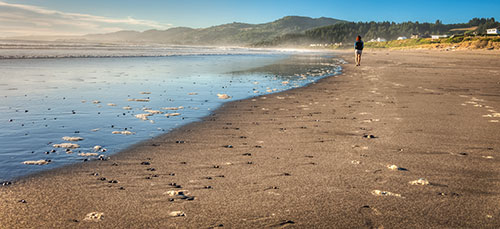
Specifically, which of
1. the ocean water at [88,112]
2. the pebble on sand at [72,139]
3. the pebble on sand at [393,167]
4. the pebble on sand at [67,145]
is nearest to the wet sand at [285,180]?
the pebble on sand at [393,167]

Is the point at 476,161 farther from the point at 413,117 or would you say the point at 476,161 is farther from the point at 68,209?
the point at 68,209

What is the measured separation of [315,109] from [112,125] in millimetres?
6194

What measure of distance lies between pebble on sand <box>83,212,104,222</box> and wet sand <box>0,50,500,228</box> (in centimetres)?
1

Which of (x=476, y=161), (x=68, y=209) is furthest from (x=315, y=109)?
(x=68, y=209)

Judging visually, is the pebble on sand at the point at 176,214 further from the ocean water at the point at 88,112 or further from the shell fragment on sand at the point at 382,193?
the ocean water at the point at 88,112

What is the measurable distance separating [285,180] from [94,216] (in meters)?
2.57

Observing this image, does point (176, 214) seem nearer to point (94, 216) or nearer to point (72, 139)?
A: point (94, 216)

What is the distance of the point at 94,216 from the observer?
150 inches

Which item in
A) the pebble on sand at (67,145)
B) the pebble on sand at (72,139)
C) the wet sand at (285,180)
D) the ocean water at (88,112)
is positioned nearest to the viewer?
the wet sand at (285,180)

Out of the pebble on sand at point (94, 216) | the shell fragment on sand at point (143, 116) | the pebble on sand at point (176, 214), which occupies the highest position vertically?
the shell fragment on sand at point (143, 116)

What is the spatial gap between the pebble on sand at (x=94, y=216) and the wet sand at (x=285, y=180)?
0.01 meters

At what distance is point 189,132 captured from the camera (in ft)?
26.2

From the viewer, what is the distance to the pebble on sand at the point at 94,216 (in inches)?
147

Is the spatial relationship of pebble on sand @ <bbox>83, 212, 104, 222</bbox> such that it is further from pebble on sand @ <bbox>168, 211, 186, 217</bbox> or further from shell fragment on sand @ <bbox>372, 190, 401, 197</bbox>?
shell fragment on sand @ <bbox>372, 190, 401, 197</bbox>
